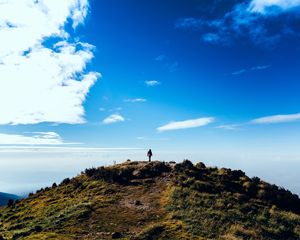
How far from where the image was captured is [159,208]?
4553cm

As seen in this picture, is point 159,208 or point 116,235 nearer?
point 116,235

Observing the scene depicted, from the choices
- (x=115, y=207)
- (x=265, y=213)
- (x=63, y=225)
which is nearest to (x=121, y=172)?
(x=115, y=207)

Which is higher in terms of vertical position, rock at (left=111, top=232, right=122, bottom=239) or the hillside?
the hillside

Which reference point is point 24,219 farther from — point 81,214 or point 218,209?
point 218,209

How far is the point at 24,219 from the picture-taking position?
51.2 m

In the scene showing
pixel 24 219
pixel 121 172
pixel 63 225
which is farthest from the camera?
pixel 121 172

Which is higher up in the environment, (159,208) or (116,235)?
(159,208)

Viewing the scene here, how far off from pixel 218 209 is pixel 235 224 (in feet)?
15.7

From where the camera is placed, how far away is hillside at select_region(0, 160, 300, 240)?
38.3 m

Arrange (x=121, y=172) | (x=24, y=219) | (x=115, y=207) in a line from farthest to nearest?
(x=121, y=172)
(x=24, y=219)
(x=115, y=207)

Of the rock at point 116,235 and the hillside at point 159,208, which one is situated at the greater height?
the hillside at point 159,208

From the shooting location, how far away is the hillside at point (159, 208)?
38.3 m

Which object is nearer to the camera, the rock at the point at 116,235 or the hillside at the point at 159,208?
the rock at the point at 116,235

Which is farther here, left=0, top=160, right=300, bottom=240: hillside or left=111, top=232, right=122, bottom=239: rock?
left=0, top=160, right=300, bottom=240: hillside
